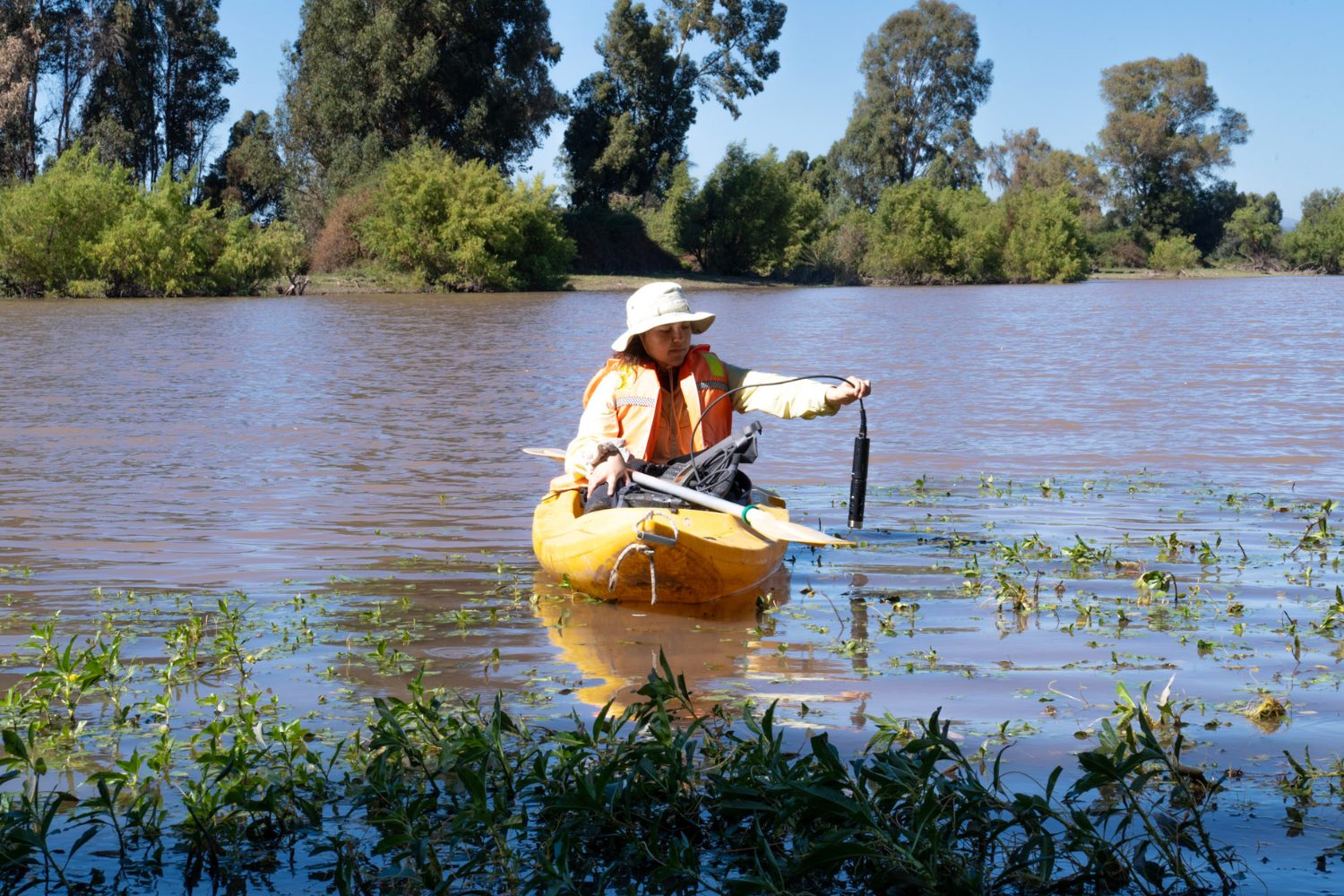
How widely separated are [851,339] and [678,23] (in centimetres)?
3899

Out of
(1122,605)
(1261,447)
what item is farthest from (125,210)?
(1122,605)

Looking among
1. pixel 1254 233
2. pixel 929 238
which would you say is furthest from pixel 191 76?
pixel 1254 233

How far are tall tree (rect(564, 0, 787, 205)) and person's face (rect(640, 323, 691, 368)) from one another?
5202 cm

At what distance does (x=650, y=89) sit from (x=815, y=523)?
52.3 m

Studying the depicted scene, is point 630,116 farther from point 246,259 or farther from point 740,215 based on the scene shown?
point 246,259

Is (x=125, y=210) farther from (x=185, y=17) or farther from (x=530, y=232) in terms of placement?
(x=185, y=17)

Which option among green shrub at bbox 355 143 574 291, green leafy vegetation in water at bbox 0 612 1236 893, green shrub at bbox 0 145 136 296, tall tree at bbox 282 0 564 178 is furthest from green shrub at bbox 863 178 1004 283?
green leafy vegetation in water at bbox 0 612 1236 893

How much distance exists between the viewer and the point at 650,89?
5819cm

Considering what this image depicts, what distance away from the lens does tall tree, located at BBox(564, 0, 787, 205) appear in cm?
5747

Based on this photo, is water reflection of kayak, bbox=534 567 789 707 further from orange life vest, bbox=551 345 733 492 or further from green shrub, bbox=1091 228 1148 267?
green shrub, bbox=1091 228 1148 267

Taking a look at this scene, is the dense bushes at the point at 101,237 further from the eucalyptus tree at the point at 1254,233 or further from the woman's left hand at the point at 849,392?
the eucalyptus tree at the point at 1254,233

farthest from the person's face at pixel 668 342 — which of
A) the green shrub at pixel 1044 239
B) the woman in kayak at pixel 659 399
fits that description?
the green shrub at pixel 1044 239

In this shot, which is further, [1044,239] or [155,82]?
[1044,239]

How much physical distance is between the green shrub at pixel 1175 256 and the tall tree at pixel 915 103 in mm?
11046
